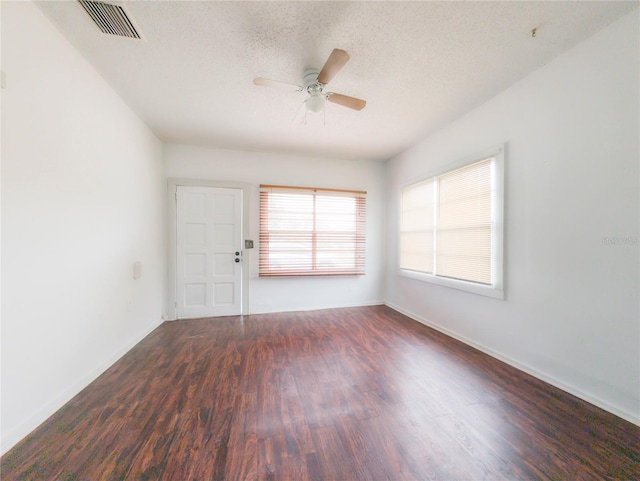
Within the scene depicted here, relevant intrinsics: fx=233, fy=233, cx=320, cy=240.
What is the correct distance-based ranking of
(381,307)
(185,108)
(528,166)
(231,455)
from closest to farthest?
1. (231,455)
2. (528,166)
3. (185,108)
4. (381,307)

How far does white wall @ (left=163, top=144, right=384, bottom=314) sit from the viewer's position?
3699 mm

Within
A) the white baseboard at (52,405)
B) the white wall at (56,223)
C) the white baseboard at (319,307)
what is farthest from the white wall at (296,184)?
the white baseboard at (52,405)

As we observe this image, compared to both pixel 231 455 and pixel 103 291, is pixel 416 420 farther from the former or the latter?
pixel 103 291

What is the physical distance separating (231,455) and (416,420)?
3.84 ft

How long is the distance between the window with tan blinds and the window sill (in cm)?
6

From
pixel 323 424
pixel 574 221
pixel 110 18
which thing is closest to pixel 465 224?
pixel 574 221

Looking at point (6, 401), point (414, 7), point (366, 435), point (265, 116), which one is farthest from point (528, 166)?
point (6, 401)

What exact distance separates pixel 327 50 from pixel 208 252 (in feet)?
10.1

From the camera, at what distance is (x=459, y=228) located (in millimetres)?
2871

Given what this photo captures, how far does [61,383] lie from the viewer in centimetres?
170

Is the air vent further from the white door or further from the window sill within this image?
the window sill

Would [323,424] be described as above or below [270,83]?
below

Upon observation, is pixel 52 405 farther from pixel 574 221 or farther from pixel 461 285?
pixel 574 221

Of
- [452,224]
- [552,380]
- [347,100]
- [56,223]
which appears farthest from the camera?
[452,224]
